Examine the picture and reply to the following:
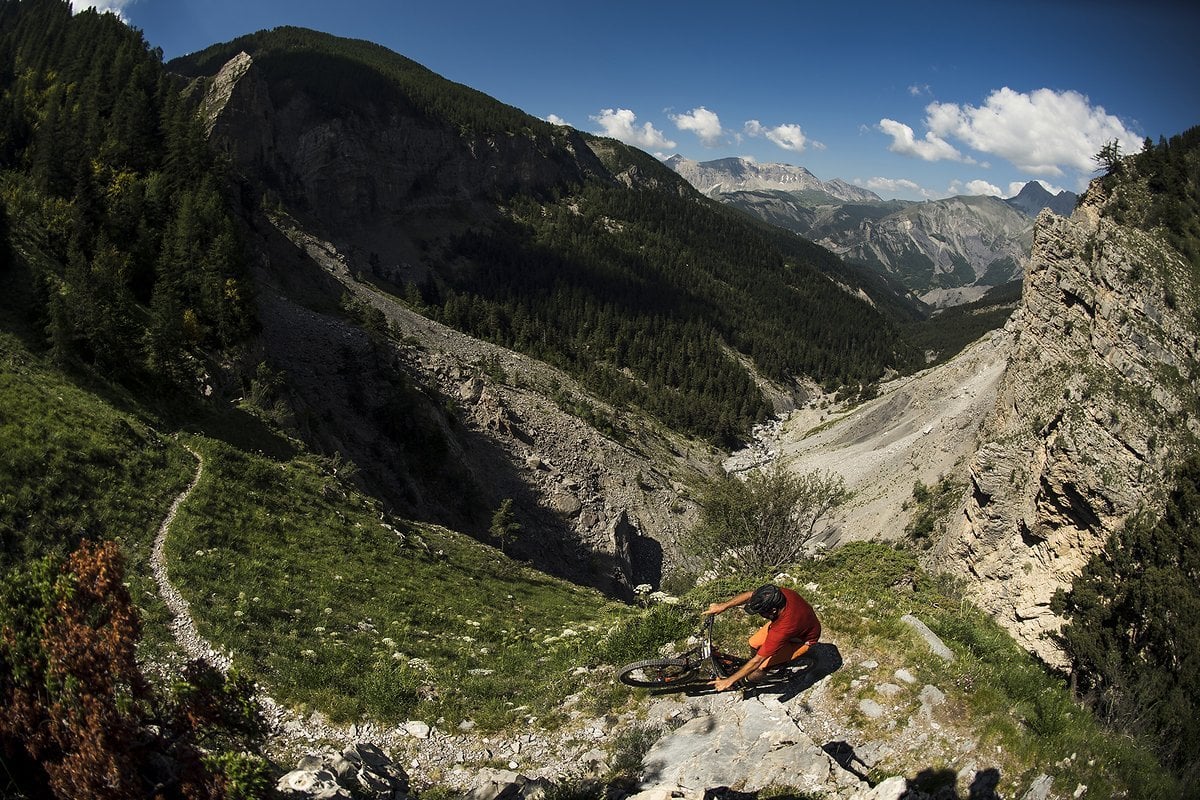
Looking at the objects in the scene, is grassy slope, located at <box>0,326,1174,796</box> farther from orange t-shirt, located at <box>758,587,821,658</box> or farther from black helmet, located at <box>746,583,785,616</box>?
black helmet, located at <box>746,583,785,616</box>

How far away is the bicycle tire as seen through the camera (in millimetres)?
11602

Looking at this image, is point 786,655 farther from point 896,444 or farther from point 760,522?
point 896,444

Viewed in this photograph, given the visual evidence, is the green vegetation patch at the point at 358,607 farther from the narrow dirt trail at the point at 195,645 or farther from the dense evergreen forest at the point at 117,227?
the dense evergreen forest at the point at 117,227

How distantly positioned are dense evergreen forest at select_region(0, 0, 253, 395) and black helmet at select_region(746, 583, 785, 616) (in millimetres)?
25996

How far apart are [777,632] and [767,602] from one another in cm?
50

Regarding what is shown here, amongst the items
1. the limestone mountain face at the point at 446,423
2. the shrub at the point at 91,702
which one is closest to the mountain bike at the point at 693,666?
the shrub at the point at 91,702

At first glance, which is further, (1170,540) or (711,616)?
(1170,540)

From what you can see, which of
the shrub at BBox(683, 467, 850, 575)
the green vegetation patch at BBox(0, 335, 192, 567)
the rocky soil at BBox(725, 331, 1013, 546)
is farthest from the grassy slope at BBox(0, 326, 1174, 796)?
the rocky soil at BBox(725, 331, 1013, 546)

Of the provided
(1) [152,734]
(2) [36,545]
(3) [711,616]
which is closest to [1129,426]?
(3) [711,616]

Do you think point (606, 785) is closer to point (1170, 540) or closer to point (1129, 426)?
point (1170, 540)

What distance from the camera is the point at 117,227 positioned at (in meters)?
40.6

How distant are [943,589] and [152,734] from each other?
28.7m

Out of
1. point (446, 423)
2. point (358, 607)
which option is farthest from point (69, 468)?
point (446, 423)

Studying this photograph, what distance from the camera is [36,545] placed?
47.6 feet
